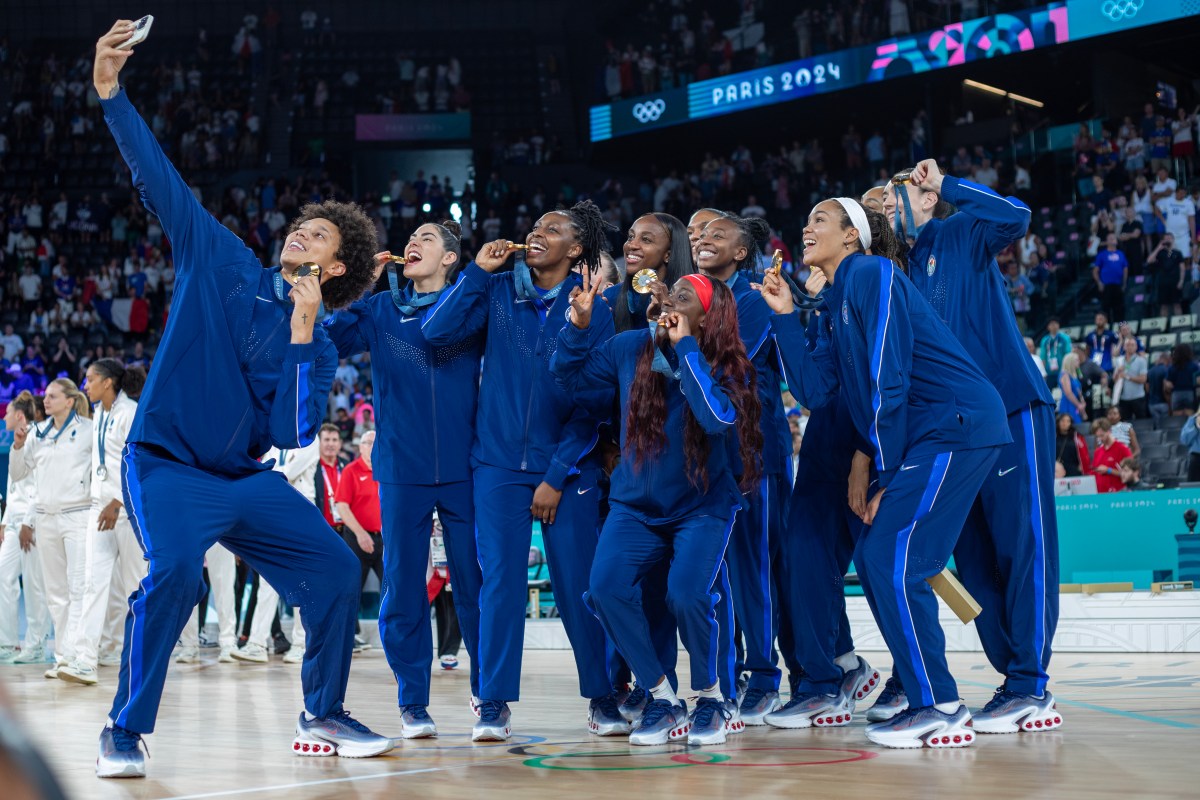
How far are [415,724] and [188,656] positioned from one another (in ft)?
19.6

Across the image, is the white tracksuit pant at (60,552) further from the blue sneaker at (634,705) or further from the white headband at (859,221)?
the white headband at (859,221)

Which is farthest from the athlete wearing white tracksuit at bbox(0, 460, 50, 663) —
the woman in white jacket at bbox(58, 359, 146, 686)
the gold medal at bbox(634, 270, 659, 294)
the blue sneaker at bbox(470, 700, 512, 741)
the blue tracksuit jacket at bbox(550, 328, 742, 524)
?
the gold medal at bbox(634, 270, 659, 294)

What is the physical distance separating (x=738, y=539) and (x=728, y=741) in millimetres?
922

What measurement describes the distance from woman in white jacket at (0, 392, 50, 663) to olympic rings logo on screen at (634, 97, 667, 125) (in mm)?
15825

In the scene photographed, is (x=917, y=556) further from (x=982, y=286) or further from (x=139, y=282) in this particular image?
(x=139, y=282)

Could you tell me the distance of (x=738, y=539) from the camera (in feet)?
18.9

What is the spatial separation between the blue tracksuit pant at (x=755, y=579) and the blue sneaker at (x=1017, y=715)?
0.95 m

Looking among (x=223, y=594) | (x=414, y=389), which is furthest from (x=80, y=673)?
(x=414, y=389)

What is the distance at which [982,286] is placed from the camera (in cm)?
566

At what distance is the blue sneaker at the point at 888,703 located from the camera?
A: 5781 millimetres

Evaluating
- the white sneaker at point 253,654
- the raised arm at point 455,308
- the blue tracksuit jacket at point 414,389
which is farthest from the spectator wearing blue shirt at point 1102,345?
the raised arm at point 455,308

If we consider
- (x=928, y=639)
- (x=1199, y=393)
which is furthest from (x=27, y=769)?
(x=1199, y=393)

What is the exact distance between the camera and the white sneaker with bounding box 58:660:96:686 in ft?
28.6

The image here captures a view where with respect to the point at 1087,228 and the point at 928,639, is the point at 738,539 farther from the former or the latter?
the point at 1087,228
